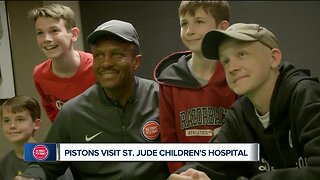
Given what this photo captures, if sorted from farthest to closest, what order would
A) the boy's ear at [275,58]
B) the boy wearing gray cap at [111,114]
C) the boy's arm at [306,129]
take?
the boy wearing gray cap at [111,114] < the boy's ear at [275,58] < the boy's arm at [306,129]

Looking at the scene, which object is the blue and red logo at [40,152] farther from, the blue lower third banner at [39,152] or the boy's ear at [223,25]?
the boy's ear at [223,25]

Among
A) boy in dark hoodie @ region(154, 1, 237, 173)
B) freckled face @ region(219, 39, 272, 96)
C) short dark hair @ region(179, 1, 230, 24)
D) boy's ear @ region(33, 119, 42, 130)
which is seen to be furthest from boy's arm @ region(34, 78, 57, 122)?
freckled face @ region(219, 39, 272, 96)

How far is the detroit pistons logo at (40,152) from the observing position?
2.70 ft

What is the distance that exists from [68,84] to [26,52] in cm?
14

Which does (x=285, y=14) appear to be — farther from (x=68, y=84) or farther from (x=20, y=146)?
(x=20, y=146)

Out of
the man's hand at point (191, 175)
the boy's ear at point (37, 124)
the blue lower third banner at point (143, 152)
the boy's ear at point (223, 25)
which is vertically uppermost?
the boy's ear at point (223, 25)

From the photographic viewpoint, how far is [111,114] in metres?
0.88

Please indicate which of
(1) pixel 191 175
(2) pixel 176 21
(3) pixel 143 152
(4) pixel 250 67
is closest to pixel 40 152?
(3) pixel 143 152

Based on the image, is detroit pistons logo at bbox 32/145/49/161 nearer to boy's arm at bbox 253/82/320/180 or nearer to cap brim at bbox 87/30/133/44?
cap brim at bbox 87/30/133/44

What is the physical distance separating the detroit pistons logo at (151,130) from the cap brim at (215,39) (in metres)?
0.21

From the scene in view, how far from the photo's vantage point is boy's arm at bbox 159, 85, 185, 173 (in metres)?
0.88

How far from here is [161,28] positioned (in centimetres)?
139

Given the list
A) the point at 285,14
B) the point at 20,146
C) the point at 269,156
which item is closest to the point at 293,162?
the point at 269,156

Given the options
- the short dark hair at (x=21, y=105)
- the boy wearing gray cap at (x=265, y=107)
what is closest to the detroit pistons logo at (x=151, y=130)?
the boy wearing gray cap at (x=265, y=107)
